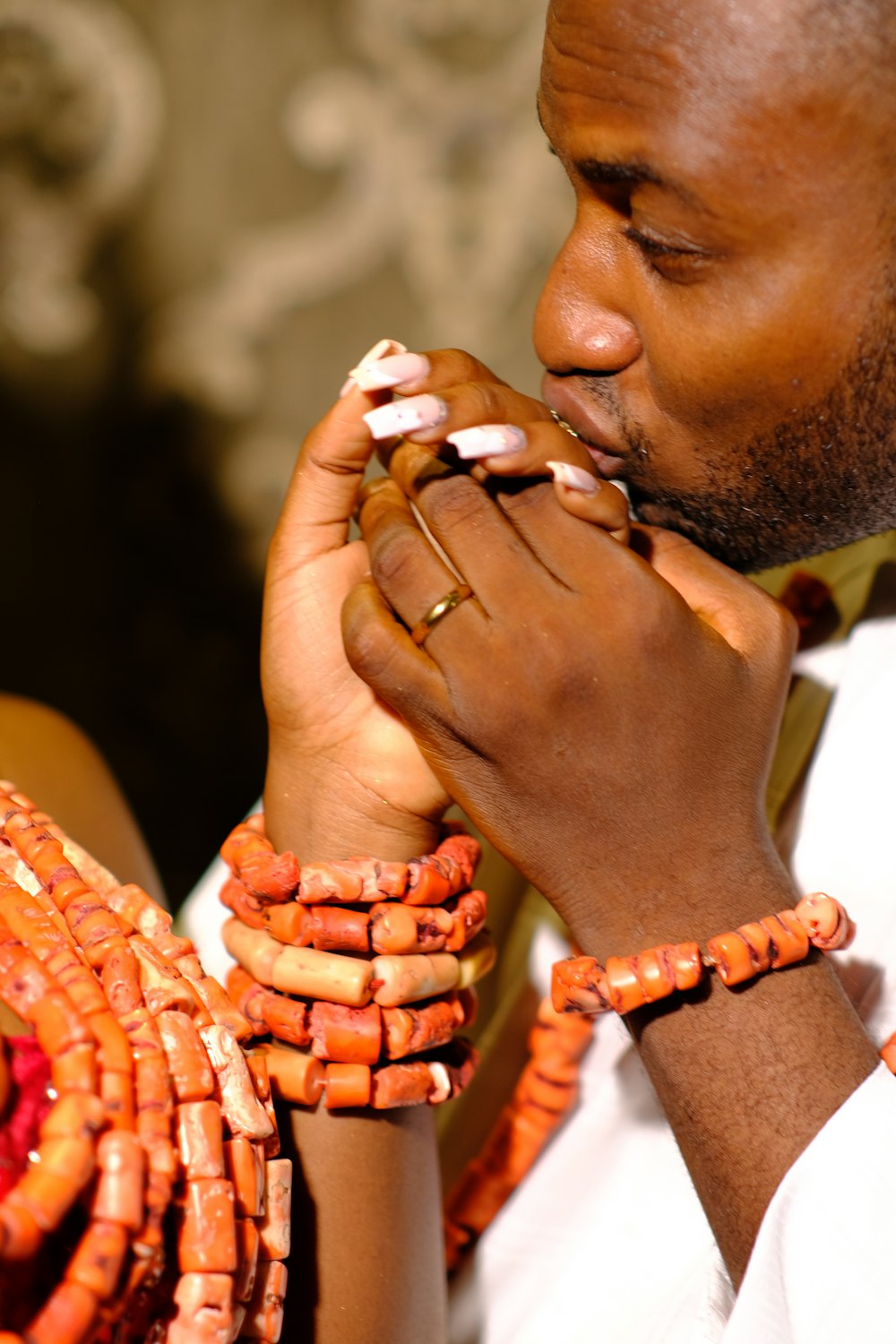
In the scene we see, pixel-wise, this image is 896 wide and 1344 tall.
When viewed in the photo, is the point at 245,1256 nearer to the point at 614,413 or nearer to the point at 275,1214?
the point at 275,1214

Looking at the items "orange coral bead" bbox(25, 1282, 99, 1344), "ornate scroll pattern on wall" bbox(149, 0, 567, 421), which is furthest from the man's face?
"ornate scroll pattern on wall" bbox(149, 0, 567, 421)

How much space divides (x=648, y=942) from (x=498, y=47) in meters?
1.62

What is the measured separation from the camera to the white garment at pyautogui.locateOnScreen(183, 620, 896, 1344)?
0.68m

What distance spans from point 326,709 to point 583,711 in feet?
0.79

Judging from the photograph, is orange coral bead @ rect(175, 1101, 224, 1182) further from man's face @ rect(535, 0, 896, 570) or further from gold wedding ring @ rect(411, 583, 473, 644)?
man's face @ rect(535, 0, 896, 570)

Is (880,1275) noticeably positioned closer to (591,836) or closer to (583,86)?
(591,836)

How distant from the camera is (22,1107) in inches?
23.3

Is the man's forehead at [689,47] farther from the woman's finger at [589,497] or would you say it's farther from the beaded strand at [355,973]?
the beaded strand at [355,973]

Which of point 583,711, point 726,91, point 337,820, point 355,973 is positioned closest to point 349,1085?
point 355,973

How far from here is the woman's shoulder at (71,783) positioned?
40.8 inches

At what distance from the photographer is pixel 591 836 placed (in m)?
0.76

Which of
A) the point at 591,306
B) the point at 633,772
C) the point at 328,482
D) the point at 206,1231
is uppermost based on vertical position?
the point at 591,306

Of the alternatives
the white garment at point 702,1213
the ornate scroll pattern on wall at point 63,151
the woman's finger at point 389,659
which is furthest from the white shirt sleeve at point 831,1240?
the ornate scroll pattern on wall at point 63,151

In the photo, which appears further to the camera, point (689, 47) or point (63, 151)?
point (63, 151)
